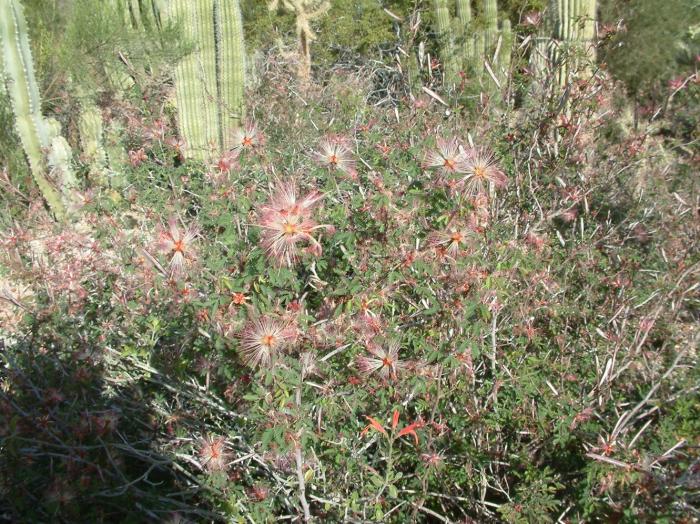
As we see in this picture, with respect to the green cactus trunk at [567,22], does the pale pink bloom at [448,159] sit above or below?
below

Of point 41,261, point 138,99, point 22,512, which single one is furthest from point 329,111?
point 22,512

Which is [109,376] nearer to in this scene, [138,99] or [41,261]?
[41,261]

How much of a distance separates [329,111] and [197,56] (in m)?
2.05

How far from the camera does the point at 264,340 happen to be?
160 centimetres

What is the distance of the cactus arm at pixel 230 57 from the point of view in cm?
585

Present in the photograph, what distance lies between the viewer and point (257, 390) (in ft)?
5.74

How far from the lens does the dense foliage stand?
72.3 inches

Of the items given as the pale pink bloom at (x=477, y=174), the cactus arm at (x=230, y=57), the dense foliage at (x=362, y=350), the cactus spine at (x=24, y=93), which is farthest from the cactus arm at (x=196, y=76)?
the pale pink bloom at (x=477, y=174)

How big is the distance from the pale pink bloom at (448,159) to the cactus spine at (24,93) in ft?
14.4

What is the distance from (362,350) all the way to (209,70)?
4.89 metres

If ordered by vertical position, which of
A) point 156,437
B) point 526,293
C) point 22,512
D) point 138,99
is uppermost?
point 138,99

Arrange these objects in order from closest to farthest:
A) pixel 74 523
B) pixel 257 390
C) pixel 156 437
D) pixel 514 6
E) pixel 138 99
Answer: pixel 257 390 → pixel 74 523 → pixel 156 437 → pixel 138 99 → pixel 514 6

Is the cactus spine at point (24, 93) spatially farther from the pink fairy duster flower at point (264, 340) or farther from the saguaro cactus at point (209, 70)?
the pink fairy duster flower at point (264, 340)

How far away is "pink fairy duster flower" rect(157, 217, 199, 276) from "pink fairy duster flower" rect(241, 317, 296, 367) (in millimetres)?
274
